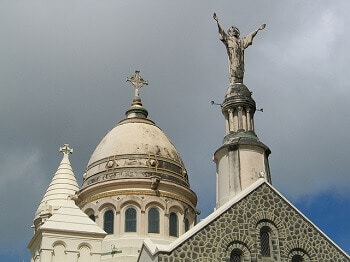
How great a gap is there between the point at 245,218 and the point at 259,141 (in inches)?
237

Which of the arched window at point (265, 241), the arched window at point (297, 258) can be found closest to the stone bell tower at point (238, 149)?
the arched window at point (265, 241)

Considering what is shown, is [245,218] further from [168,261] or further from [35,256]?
[35,256]

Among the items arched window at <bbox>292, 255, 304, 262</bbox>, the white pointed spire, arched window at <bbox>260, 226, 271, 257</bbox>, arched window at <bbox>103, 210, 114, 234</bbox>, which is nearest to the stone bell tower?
arched window at <bbox>260, 226, 271, 257</bbox>

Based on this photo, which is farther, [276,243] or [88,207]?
[88,207]

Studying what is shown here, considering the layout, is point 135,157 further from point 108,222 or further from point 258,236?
point 258,236

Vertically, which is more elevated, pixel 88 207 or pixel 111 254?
pixel 88 207

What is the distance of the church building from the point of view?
23.6 metres

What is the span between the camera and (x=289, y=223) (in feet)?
79.9

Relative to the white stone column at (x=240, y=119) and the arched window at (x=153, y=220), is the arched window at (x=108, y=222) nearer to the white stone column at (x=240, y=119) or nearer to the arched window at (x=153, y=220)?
the arched window at (x=153, y=220)

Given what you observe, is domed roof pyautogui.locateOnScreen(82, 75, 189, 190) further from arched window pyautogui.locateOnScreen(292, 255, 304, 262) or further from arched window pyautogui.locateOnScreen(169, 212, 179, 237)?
arched window pyautogui.locateOnScreen(292, 255, 304, 262)

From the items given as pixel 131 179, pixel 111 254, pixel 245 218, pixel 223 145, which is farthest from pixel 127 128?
pixel 245 218

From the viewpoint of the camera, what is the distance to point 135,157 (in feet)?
123

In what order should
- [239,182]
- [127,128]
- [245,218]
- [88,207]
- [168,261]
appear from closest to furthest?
1. [168,261]
2. [245,218]
3. [239,182]
4. [88,207]
5. [127,128]

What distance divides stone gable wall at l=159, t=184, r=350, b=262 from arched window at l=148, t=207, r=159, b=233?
12.5 metres
